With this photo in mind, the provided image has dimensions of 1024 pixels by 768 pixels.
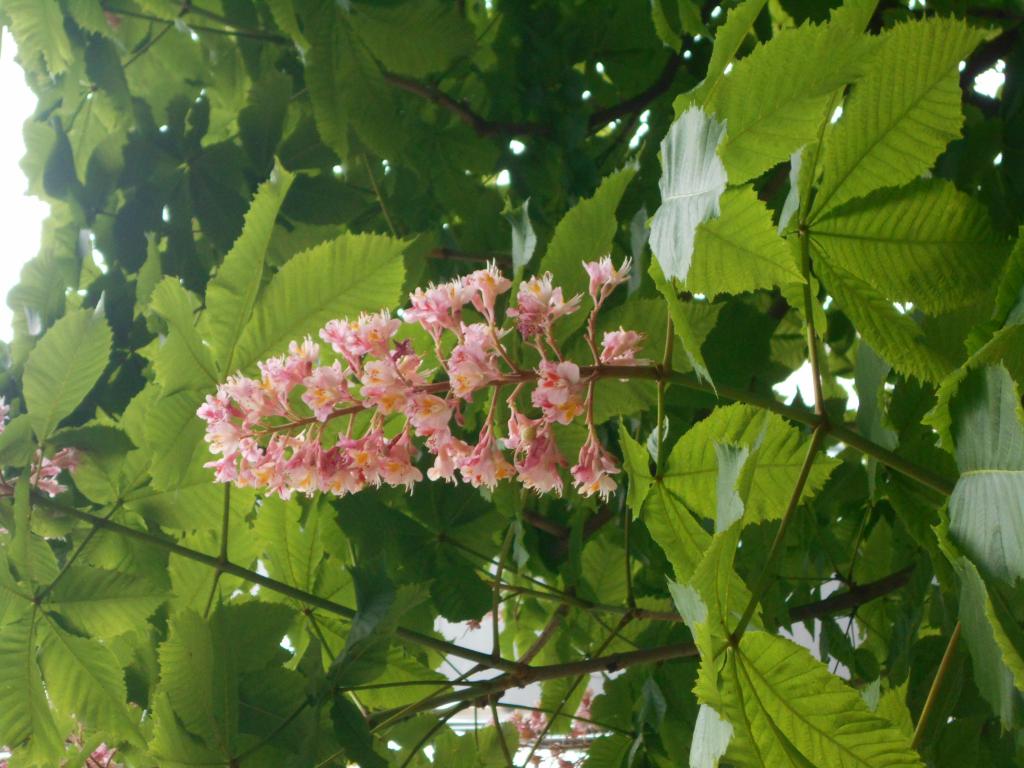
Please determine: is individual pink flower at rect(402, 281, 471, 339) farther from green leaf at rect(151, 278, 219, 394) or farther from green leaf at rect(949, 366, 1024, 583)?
green leaf at rect(949, 366, 1024, 583)

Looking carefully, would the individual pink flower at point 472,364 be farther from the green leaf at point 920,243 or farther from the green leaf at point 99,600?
the green leaf at point 99,600

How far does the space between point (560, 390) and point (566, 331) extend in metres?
0.12

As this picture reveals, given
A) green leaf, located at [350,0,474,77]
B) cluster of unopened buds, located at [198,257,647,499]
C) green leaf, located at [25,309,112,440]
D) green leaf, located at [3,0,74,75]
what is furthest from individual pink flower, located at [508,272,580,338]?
green leaf, located at [3,0,74,75]

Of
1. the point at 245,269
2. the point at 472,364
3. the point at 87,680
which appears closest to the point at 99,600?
the point at 87,680

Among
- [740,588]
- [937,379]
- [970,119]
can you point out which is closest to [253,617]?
[740,588]

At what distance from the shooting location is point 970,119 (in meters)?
0.94

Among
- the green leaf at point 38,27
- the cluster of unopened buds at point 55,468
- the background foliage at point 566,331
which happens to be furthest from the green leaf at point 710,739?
the green leaf at point 38,27

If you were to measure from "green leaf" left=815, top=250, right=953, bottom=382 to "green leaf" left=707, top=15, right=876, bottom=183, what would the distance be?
114mm

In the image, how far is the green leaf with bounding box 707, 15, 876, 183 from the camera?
0.35 metres

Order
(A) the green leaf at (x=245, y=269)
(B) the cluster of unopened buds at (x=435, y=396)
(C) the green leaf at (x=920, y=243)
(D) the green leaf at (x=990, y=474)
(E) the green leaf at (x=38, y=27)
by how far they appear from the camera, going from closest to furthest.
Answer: (D) the green leaf at (x=990, y=474)
(C) the green leaf at (x=920, y=243)
(B) the cluster of unopened buds at (x=435, y=396)
(A) the green leaf at (x=245, y=269)
(E) the green leaf at (x=38, y=27)

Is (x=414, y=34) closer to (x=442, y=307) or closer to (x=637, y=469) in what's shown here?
(x=442, y=307)

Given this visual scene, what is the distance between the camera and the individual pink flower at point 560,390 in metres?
0.52

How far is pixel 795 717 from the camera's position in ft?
1.29

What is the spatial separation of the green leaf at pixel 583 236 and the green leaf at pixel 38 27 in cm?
68
